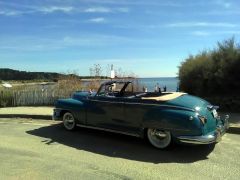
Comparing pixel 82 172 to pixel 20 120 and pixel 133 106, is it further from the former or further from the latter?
pixel 20 120

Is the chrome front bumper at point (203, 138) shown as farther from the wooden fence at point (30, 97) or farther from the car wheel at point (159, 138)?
the wooden fence at point (30, 97)

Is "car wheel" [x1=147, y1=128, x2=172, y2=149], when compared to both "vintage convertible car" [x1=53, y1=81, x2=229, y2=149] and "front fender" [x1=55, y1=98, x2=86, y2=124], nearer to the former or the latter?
"vintage convertible car" [x1=53, y1=81, x2=229, y2=149]

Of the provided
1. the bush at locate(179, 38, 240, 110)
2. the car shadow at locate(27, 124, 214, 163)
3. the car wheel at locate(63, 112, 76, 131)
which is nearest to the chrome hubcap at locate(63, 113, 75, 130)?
the car wheel at locate(63, 112, 76, 131)

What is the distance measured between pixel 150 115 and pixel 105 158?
1363mm

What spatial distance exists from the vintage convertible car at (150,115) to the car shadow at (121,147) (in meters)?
0.26

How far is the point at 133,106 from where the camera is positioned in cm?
841

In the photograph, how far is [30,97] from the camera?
1739 cm

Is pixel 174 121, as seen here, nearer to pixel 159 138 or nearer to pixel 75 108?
pixel 159 138

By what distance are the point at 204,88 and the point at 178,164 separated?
732cm

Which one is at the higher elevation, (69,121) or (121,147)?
(69,121)

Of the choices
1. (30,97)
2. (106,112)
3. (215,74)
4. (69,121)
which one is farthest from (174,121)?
(30,97)

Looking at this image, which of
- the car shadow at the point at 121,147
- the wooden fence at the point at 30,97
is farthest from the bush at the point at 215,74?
the wooden fence at the point at 30,97

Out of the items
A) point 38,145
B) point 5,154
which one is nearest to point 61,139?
point 38,145

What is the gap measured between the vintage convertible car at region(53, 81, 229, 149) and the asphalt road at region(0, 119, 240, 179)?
0.34 m
